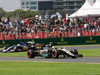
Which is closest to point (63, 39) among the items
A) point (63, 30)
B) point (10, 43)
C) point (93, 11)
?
point (63, 30)

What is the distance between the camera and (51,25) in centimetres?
3381

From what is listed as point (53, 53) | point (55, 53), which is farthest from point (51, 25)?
point (55, 53)

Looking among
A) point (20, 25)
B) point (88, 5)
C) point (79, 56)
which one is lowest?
point (79, 56)

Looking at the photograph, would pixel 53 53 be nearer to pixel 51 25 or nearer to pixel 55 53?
pixel 55 53

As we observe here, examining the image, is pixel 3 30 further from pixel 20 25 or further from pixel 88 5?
pixel 88 5

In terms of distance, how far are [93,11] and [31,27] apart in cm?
1176

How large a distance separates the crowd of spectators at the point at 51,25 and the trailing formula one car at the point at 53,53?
13.8m

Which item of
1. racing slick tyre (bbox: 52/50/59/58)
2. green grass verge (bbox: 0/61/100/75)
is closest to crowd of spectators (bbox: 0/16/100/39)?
racing slick tyre (bbox: 52/50/59/58)

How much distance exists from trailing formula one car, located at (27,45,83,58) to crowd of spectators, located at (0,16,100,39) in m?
13.8

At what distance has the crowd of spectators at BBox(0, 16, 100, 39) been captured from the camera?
108ft

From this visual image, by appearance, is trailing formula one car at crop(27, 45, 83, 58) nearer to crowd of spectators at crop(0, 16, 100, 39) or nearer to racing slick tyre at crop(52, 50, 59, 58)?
racing slick tyre at crop(52, 50, 59, 58)

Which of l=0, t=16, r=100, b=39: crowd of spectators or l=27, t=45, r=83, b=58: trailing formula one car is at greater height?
l=0, t=16, r=100, b=39: crowd of spectators

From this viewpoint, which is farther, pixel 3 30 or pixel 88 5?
pixel 88 5

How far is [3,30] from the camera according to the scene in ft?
106
